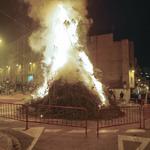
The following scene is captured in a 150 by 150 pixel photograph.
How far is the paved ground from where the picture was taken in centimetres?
972

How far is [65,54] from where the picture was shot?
19.7m

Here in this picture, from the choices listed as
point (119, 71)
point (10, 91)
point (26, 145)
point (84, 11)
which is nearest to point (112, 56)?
point (119, 71)

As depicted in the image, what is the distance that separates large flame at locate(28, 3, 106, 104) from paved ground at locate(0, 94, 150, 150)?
18.2 ft

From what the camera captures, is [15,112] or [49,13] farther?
[49,13]

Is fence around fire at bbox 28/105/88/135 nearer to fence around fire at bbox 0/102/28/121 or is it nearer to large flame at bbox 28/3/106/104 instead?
fence around fire at bbox 0/102/28/121

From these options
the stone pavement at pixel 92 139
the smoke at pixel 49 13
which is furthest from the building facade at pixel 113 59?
the stone pavement at pixel 92 139

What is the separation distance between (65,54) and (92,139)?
9.35m

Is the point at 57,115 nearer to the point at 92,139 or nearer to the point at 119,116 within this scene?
the point at 119,116

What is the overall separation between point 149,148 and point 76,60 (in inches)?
423

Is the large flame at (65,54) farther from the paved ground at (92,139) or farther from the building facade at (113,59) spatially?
the building facade at (113,59)

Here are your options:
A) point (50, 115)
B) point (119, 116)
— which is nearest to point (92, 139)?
point (50, 115)

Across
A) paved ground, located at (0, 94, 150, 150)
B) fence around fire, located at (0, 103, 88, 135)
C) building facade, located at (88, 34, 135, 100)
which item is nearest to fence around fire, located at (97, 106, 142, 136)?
fence around fire, located at (0, 103, 88, 135)

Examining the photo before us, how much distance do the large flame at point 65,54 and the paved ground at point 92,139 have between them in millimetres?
5536

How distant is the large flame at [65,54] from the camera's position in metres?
19.2
